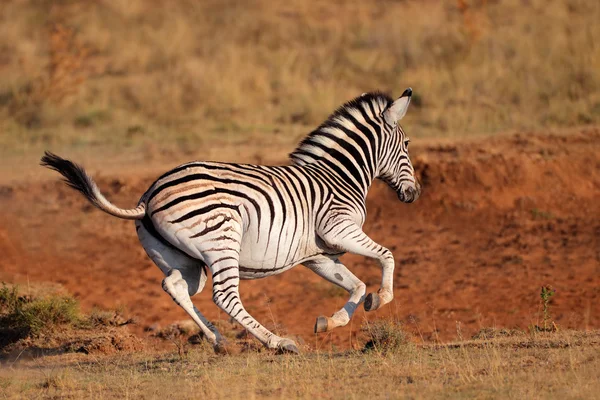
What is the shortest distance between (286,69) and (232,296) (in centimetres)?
1406

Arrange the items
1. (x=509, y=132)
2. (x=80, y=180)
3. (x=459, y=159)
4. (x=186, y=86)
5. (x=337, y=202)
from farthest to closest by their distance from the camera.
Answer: (x=186, y=86) → (x=509, y=132) → (x=459, y=159) → (x=337, y=202) → (x=80, y=180)

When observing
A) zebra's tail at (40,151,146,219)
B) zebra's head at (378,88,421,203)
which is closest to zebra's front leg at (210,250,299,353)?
zebra's tail at (40,151,146,219)

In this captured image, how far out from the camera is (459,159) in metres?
16.2

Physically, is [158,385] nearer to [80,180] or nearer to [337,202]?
[80,180]

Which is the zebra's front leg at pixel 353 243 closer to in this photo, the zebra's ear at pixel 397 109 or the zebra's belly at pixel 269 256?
the zebra's belly at pixel 269 256

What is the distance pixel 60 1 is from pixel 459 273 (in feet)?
61.8

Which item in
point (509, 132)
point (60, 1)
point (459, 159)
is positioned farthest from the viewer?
point (60, 1)

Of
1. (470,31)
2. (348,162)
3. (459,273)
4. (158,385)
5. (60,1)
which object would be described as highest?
(60,1)

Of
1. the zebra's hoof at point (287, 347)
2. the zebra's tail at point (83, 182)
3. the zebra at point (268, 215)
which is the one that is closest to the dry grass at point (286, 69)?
the zebra at point (268, 215)

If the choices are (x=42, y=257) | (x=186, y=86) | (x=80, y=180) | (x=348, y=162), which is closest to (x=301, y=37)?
(x=186, y=86)

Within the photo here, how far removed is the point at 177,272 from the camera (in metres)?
8.33

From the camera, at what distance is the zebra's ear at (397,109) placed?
9516mm

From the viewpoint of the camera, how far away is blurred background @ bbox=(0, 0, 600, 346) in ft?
42.4

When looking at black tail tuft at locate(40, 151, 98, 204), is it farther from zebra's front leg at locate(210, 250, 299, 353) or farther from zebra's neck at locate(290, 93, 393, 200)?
zebra's neck at locate(290, 93, 393, 200)
